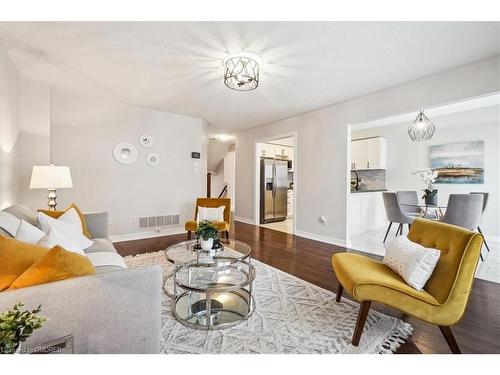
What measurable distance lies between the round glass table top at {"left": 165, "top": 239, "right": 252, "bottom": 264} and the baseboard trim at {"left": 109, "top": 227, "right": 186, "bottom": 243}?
6.67 ft

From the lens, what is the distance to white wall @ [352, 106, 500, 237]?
4184 mm

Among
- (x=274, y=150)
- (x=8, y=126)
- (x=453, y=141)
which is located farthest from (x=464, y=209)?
(x=8, y=126)

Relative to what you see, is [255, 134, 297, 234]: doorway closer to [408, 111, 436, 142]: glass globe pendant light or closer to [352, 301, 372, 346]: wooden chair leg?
[408, 111, 436, 142]: glass globe pendant light

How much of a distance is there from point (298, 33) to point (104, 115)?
3.31m

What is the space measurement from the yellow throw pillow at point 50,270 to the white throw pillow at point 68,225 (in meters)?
0.96

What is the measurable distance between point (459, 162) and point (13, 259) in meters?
6.25

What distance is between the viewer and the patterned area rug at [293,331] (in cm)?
146

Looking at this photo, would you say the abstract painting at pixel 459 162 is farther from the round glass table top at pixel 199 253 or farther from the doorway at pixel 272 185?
the round glass table top at pixel 199 253

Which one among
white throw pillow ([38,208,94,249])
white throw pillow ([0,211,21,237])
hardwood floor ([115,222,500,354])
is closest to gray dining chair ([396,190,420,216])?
hardwood floor ([115,222,500,354])

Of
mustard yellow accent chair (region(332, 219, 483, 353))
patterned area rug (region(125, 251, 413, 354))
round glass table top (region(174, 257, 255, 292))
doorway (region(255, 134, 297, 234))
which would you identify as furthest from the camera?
doorway (region(255, 134, 297, 234))

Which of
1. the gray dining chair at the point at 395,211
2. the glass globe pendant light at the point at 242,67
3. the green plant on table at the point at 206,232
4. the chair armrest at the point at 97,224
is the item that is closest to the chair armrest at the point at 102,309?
the green plant on table at the point at 206,232

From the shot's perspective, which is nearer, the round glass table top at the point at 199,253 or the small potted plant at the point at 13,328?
the small potted plant at the point at 13,328

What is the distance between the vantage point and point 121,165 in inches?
158
